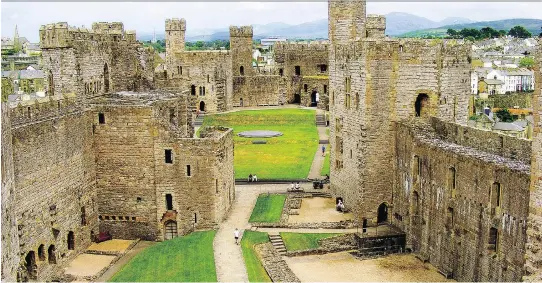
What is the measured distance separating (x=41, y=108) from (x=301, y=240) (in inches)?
584

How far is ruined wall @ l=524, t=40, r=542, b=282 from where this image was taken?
2234cm

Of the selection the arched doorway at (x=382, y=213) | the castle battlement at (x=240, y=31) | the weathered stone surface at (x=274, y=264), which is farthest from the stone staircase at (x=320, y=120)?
the weathered stone surface at (x=274, y=264)

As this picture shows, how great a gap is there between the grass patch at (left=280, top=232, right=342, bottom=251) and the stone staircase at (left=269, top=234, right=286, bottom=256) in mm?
192

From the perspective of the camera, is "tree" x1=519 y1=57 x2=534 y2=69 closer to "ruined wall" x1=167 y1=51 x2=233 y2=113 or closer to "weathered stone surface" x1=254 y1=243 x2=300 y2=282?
"ruined wall" x1=167 y1=51 x2=233 y2=113

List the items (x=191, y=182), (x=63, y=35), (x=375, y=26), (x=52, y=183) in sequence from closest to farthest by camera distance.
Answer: (x=52, y=183)
(x=63, y=35)
(x=191, y=182)
(x=375, y=26)

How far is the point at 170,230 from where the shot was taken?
38062 millimetres

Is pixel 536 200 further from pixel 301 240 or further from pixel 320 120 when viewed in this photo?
pixel 320 120

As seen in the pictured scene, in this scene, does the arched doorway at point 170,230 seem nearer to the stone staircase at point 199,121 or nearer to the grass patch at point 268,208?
the grass patch at point 268,208

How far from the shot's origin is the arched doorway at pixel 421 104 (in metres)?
36.4

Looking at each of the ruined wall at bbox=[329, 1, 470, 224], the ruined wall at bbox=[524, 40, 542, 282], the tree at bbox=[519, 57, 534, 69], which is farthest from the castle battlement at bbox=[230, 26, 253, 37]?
the tree at bbox=[519, 57, 534, 69]

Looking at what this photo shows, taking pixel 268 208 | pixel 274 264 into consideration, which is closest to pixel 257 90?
pixel 268 208

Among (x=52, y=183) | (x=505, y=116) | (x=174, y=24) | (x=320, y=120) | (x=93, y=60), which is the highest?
(x=174, y=24)

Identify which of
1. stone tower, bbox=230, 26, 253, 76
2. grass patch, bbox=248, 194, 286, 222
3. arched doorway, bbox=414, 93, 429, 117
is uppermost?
stone tower, bbox=230, 26, 253, 76

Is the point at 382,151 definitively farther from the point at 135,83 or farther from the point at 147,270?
the point at 135,83
